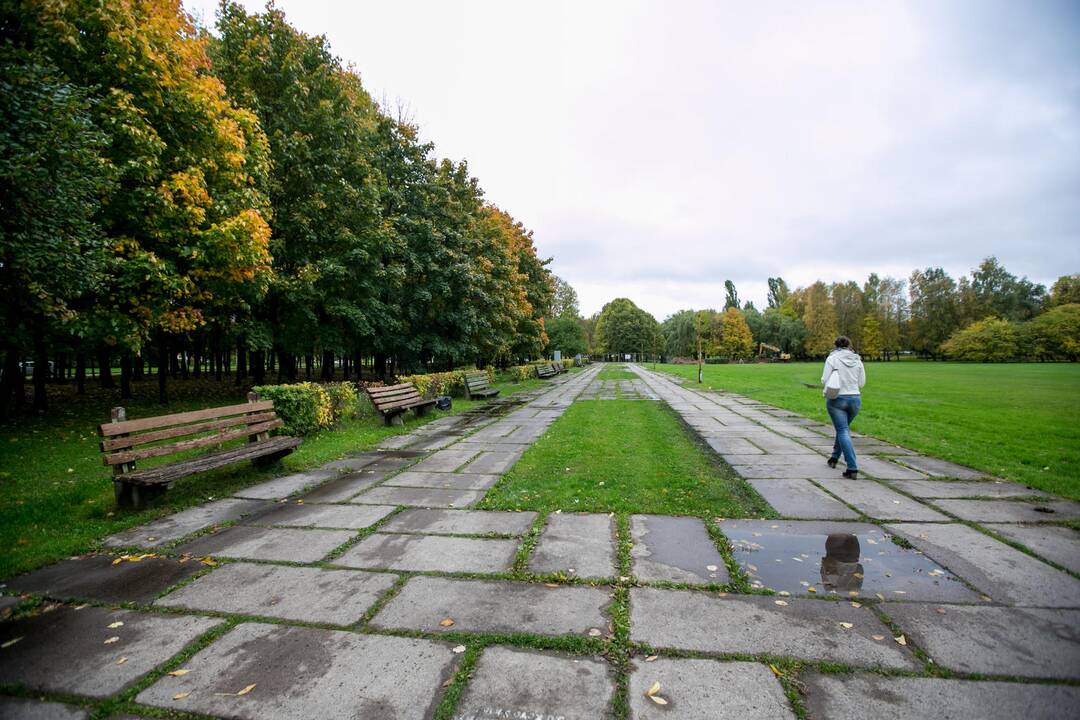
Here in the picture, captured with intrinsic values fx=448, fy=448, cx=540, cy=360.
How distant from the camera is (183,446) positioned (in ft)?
17.5

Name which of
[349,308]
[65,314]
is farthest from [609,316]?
[65,314]

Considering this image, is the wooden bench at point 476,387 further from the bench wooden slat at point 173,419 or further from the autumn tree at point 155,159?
the bench wooden slat at point 173,419

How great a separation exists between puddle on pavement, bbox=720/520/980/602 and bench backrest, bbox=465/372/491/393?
12.4 metres

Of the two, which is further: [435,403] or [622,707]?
[435,403]

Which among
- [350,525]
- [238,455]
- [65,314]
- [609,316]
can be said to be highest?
[609,316]

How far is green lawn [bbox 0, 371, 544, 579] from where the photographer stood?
399cm

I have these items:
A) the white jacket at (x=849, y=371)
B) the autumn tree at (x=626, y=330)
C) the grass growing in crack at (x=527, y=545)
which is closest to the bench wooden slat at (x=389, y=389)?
the grass growing in crack at (x=527, y=545)

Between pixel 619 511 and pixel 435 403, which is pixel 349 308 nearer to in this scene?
pixel 435 403

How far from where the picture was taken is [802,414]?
39.0 ft

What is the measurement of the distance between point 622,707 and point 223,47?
18.7 metres

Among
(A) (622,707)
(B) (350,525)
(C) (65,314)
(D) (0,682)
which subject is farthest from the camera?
(C) (65,314)

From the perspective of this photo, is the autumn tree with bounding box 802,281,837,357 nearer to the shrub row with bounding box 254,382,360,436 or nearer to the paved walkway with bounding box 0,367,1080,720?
the shrub row with bounding box 254,382,360,436

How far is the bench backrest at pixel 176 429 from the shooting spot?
4.62m

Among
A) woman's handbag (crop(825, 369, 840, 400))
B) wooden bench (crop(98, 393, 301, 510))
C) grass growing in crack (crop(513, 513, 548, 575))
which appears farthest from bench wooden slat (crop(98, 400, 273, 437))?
woman's handbag (crop(825, 369, 840, 400))
